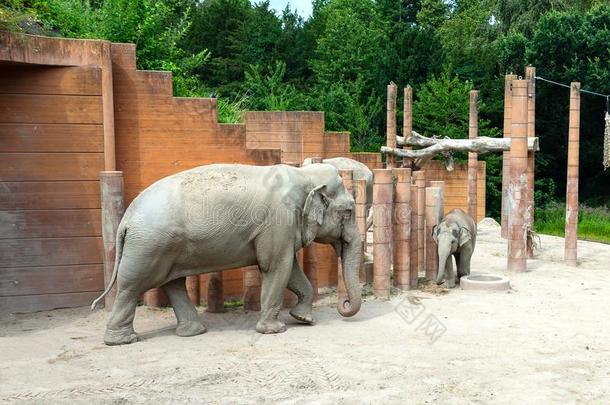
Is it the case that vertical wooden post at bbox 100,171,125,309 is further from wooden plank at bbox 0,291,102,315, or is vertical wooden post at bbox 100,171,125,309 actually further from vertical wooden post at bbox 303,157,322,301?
vertical wooden post at bbox 303,157,322,301

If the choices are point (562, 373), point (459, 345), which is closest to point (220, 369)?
point (459, 345)

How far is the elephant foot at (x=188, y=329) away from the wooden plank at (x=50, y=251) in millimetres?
1733

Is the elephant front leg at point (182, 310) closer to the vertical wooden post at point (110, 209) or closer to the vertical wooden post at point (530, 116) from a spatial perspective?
the vertical wooden post at point (110, 209)

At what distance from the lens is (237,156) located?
8.70 metres

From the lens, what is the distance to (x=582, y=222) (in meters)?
20.3

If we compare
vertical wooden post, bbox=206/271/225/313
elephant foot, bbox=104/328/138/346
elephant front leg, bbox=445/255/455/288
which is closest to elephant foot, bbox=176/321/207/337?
elephant foot, bbox=104/328/138/346

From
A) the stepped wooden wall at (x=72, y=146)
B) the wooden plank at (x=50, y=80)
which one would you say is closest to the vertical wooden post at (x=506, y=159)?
the stepped wooden wall at (x=72, y=146)

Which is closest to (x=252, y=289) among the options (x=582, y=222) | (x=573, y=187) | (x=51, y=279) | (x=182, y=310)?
(x=182, y=310)

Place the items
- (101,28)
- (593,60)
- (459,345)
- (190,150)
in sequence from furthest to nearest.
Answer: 1. (593,60)
2. (101,28)
3. (190,150)
4. (459,345)

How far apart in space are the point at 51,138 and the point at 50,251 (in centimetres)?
131

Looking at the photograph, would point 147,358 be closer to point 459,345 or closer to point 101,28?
point 459,345

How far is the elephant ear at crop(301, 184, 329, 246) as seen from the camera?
7293 mm

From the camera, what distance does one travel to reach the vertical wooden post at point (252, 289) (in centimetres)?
815

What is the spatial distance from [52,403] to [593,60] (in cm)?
2424
